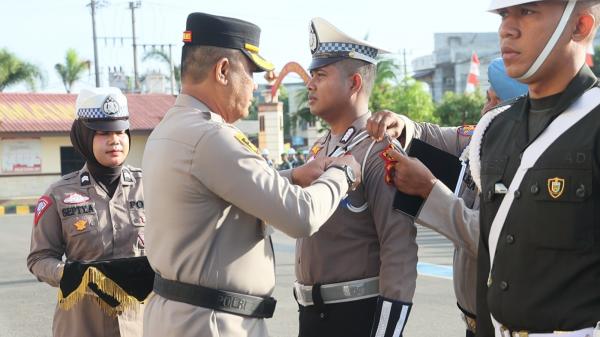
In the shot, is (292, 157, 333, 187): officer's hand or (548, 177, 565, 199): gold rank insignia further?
(292, 157, 333, 187): officer's hand

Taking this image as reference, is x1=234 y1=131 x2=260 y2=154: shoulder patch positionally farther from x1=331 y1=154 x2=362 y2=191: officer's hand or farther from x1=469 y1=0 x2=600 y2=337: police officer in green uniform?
x1=469 y1=0 x2=600 y2=337: police officer in green uniform

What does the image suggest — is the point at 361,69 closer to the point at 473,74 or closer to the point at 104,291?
the point at 104,291

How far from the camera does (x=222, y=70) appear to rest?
2.70 m

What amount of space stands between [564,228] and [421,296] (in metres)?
5.96

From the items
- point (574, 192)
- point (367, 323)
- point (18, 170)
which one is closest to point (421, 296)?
point (367, 323)

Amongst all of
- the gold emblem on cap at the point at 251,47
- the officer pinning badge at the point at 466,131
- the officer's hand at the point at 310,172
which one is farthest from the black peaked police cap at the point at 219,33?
the officer pinning badge at the point at 466,131

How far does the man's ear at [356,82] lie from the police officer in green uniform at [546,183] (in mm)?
1221

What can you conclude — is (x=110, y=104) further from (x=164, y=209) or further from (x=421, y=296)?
(x=421, y=296)

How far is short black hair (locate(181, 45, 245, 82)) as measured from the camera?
2.68 m

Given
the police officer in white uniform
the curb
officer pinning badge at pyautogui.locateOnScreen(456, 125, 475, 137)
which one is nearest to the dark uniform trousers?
officer pinning badge at pyautogui.locateOnScreen(456, 125, 475, 137)

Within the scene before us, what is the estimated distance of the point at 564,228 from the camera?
1926mm

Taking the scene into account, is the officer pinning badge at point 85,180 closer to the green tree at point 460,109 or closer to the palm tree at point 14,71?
the green tree at point 460,109

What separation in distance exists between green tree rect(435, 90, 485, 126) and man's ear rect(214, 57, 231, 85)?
108ft

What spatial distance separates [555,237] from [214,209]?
3.69 feet
